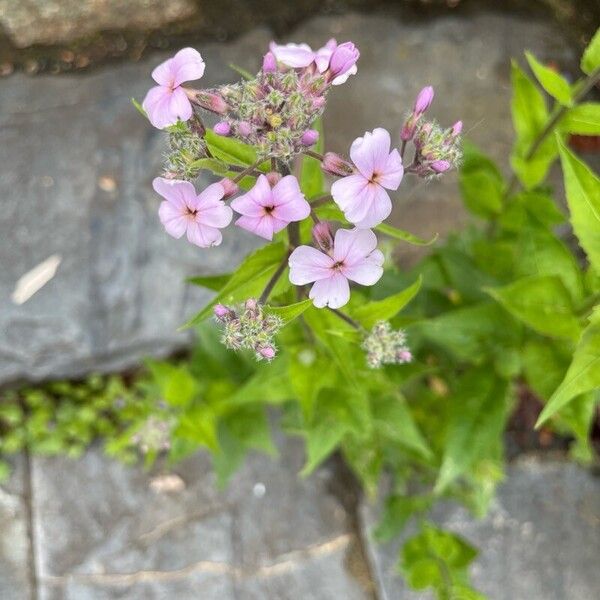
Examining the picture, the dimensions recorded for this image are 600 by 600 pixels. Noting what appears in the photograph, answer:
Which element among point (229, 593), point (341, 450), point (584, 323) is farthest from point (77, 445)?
point (584, 323)

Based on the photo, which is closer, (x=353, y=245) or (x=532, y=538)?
(x=353, y=245)

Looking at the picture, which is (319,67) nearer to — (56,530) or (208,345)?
(208,345)

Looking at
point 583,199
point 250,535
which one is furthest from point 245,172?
point 250,535

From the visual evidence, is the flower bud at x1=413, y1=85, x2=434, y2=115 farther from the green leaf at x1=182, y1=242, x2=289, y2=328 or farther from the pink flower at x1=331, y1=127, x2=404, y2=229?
the green leaf at x1=182, y1=242, x2=289, y2=328

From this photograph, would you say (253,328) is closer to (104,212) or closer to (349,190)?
(349,190)

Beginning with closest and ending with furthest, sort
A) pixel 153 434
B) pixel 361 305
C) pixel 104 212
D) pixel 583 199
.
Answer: pixel 583 199
pixel 361 305
pixel 153 434
pixel 104 212

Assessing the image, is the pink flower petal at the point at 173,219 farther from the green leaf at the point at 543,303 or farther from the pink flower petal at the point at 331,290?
the green leaf at the point at 543,303
